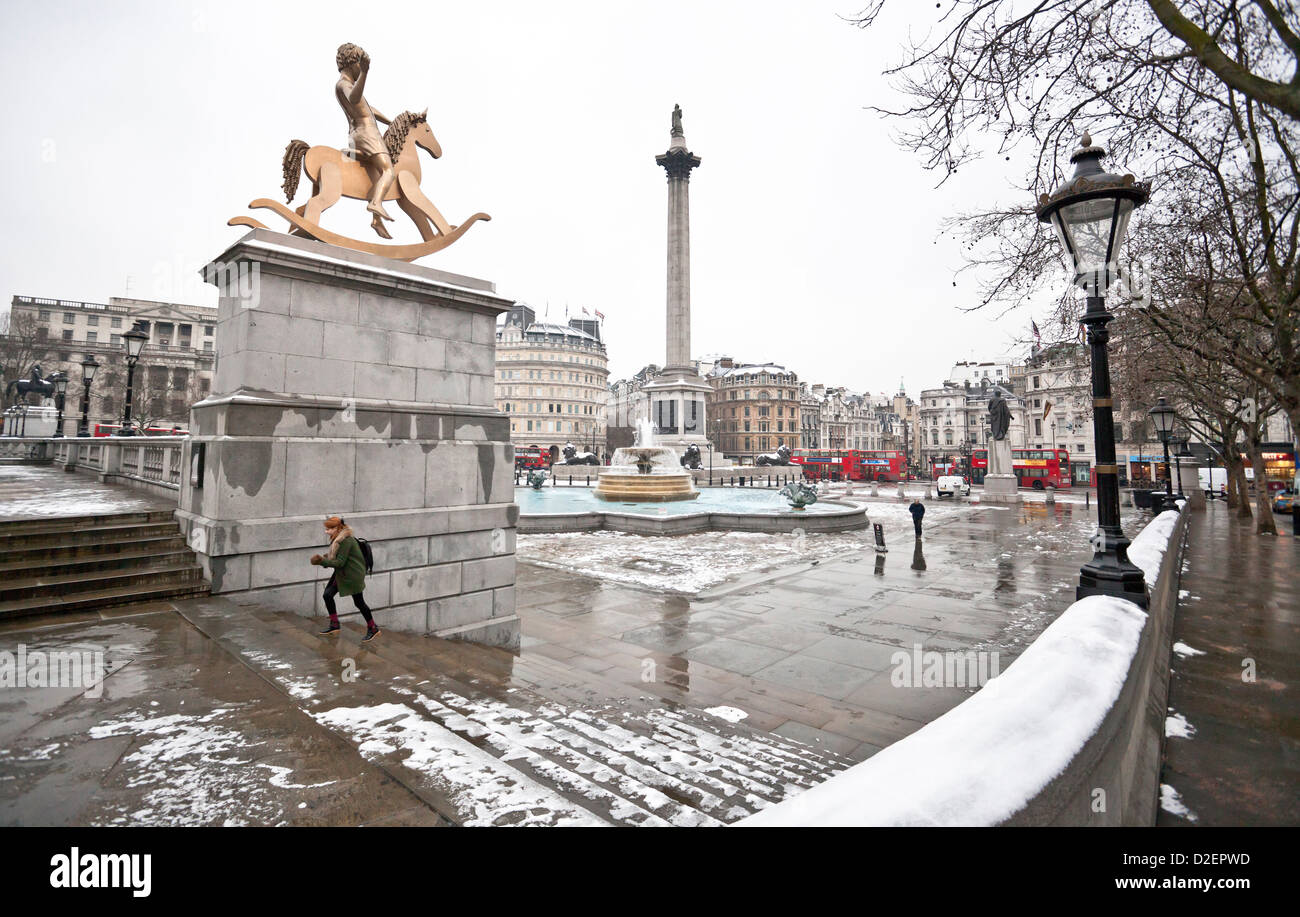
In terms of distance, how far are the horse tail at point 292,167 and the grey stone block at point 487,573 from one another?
5.95 m

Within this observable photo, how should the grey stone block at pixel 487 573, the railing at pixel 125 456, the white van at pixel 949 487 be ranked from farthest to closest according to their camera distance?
Result: the white van at pixel 949 487 → the railing at pixel 125 456 → the grey stone block at pixel 487 573

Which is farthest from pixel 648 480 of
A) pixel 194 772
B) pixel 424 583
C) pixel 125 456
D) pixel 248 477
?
pixel 194 772

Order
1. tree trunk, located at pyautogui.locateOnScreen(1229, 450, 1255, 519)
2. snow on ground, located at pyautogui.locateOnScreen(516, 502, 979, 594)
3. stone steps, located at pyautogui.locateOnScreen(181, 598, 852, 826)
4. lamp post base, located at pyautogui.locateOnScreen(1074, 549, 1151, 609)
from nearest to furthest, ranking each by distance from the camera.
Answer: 1. stone steps, located at pyautogui.locateOnScreen(181, 598, 852, 826)
2. lamp post base, located at pyautogui.locateOnScreen(1074, 549, 1151, 609)
3. snow on ground, located at pyautogui.locateOnScreen(516, 502, 979, 594)
4. tree trunk, located at pyautogui.locateOnScreen(1229, 450, 1255, 519)

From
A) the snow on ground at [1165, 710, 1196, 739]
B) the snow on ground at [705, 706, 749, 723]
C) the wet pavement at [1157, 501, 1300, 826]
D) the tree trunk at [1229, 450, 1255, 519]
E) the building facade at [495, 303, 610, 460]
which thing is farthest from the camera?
the building facade at [495, 303, 610, 460]

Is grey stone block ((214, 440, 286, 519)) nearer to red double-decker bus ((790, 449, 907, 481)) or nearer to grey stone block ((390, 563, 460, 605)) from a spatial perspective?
grey stone block ((390, 563, 460, 605))

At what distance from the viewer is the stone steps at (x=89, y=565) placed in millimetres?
5754

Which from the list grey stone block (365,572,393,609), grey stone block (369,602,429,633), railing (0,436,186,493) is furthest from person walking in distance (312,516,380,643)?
railing (0,436,186,493)

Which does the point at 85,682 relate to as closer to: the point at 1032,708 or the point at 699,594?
the point at 1032,708

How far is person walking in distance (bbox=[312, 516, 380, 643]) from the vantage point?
6027 millimetres

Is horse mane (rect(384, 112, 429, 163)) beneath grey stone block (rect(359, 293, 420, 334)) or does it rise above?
above

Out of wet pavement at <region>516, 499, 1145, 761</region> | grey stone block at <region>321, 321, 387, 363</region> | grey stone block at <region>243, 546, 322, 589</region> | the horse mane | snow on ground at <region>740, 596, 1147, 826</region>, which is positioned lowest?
wet pavement at <region>516, 499, 1145, 761</region>

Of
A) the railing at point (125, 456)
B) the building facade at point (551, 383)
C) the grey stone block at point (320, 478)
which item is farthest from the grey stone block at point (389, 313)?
the building facade at point (551, 383)

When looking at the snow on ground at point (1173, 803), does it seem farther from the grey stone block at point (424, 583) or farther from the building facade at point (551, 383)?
the building facade at point (551, 383)

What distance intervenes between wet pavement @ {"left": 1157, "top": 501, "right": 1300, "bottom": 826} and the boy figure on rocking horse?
10.7m
